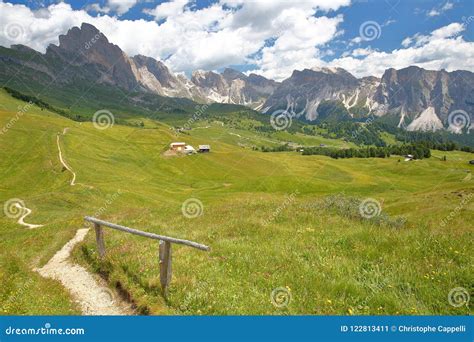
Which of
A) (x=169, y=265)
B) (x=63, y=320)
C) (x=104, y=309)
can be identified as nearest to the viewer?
(x=63, y=320)

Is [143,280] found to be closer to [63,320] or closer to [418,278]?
[63,320]

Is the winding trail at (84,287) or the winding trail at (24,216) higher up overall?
the winding trail at (84,287)

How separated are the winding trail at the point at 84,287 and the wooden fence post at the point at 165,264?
162cm

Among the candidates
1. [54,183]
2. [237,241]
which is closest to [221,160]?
[54,183]

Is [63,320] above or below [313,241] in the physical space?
below

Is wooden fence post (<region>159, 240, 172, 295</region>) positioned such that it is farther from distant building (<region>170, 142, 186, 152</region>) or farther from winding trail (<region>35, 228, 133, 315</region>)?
distant building (<region>170, 142, 186, 152</region>)

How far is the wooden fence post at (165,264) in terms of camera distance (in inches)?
508

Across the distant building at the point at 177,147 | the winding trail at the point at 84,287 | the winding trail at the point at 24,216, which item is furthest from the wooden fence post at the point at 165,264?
the distant building at the point at 177,147

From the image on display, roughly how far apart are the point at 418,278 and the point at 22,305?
1361 centimetres

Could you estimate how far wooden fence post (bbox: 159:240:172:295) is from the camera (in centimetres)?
1290

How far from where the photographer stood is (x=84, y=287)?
54.6 feet

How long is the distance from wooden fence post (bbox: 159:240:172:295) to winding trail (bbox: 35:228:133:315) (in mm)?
1619

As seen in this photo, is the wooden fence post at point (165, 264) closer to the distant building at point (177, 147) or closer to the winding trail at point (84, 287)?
the winding trail at point (84, 287)

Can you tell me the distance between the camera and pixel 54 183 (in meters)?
94.0
